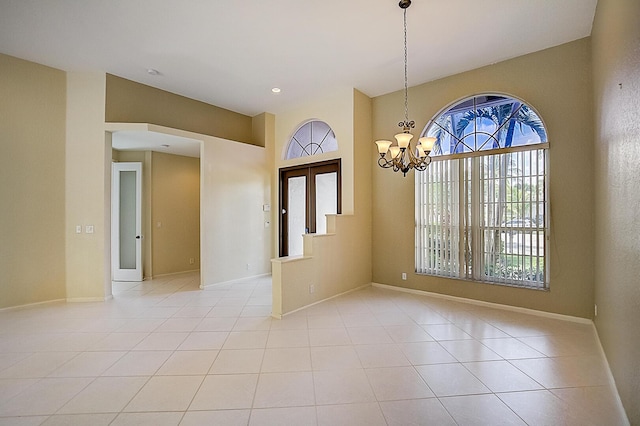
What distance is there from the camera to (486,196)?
13.5ft

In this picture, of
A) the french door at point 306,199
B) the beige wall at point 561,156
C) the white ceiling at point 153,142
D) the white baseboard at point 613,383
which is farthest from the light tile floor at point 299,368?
the white ceiling at point 153,142

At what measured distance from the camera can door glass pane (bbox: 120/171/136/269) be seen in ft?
19.5

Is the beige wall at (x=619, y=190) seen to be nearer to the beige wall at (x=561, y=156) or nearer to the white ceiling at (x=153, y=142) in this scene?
the beige wall at (x=561, y=156)

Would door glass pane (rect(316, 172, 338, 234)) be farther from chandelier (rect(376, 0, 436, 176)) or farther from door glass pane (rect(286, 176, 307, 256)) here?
chandelier (rect(376, 0, 436, 176))

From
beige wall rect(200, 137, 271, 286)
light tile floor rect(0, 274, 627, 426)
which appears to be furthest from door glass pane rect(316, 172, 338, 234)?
light tile floor rect(0, 274, 627, 426)

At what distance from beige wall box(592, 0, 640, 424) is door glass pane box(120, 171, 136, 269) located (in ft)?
23.7

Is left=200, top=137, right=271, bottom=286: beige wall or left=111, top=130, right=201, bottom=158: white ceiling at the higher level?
left=111, top=130, right=201, bottom=158: white ceiling

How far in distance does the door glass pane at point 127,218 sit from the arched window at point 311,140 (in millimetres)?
3384

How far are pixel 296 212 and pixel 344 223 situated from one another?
160cm

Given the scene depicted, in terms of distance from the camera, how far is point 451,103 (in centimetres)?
452

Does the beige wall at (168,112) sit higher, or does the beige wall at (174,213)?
the beige wall at (168,112)

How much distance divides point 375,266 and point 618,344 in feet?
11.3

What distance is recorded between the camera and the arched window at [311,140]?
5.48 meters

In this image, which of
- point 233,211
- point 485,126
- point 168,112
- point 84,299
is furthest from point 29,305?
point 485,126
